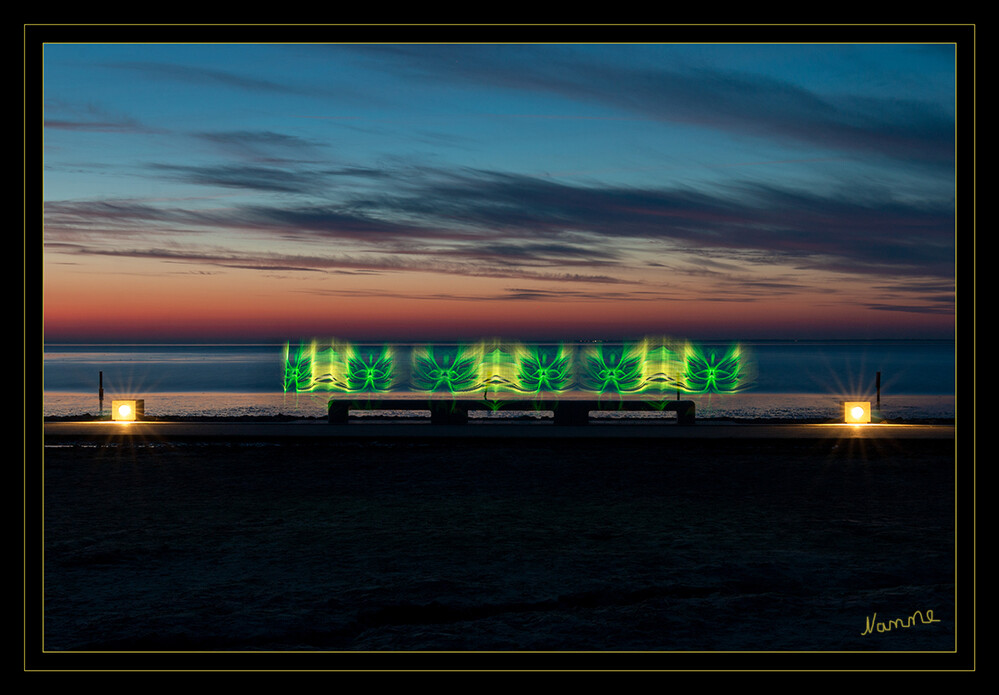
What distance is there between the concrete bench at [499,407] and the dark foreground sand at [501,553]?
5.08 m

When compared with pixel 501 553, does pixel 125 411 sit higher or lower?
higher

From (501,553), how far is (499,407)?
Answer: 43.7ft

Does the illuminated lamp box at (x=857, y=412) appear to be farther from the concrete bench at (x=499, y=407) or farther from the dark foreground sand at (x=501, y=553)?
the dark foreground sand at (x=501, y=553)

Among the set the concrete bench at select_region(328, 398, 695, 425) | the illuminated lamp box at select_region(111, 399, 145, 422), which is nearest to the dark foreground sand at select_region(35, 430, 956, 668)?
the concrete bench at select_region(328, 398, 695, 425)

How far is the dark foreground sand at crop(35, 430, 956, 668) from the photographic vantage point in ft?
23.7

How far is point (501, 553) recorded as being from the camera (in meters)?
9.87

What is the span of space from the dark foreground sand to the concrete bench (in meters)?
5.08

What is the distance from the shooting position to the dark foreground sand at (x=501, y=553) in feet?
23.7

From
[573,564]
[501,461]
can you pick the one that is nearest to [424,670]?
[573,564]

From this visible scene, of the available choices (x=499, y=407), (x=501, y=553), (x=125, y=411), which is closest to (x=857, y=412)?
(x=499, y=407)

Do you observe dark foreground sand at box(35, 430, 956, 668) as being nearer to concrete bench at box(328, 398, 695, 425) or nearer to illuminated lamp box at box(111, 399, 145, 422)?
concrete bench at box(328, 398, 695, 425)

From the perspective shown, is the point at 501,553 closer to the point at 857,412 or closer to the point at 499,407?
the point at 499,407

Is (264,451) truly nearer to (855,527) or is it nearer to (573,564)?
(573,564)

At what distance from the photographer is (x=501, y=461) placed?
1666 cm
